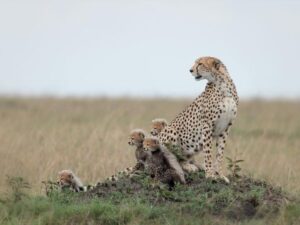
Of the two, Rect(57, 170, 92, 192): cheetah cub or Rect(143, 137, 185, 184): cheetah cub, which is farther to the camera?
Rect(57, 170, 92, 192): cheetah cub

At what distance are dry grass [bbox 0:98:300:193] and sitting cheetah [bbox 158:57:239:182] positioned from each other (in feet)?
3.35

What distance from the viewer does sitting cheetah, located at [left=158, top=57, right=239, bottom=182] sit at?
22.4 ft

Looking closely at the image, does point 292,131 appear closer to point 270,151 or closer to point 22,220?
point 270,151

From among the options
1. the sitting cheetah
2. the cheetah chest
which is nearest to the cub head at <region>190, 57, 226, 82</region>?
the sitting cheetah

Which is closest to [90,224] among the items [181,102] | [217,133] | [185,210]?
[185,210]

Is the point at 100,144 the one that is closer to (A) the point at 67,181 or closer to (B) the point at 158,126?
(B) the point at 158,126

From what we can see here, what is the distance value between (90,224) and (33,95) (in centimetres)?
1300

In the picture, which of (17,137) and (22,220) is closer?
(22,220)

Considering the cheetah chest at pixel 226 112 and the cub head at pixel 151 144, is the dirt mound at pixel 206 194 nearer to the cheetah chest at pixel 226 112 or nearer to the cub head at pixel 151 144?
the cub head at pixel 151 144

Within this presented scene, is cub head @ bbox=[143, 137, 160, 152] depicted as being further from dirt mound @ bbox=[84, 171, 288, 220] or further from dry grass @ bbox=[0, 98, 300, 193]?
dry grass @ bbox=[0, 98, 300, 193]

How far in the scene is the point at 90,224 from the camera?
600cm

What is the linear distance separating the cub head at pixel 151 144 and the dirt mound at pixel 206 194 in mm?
269

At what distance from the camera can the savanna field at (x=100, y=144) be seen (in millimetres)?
6220

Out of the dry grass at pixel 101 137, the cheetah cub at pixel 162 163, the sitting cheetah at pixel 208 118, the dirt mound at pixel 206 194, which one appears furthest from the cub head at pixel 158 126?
the dry grass at pixel 101 137
